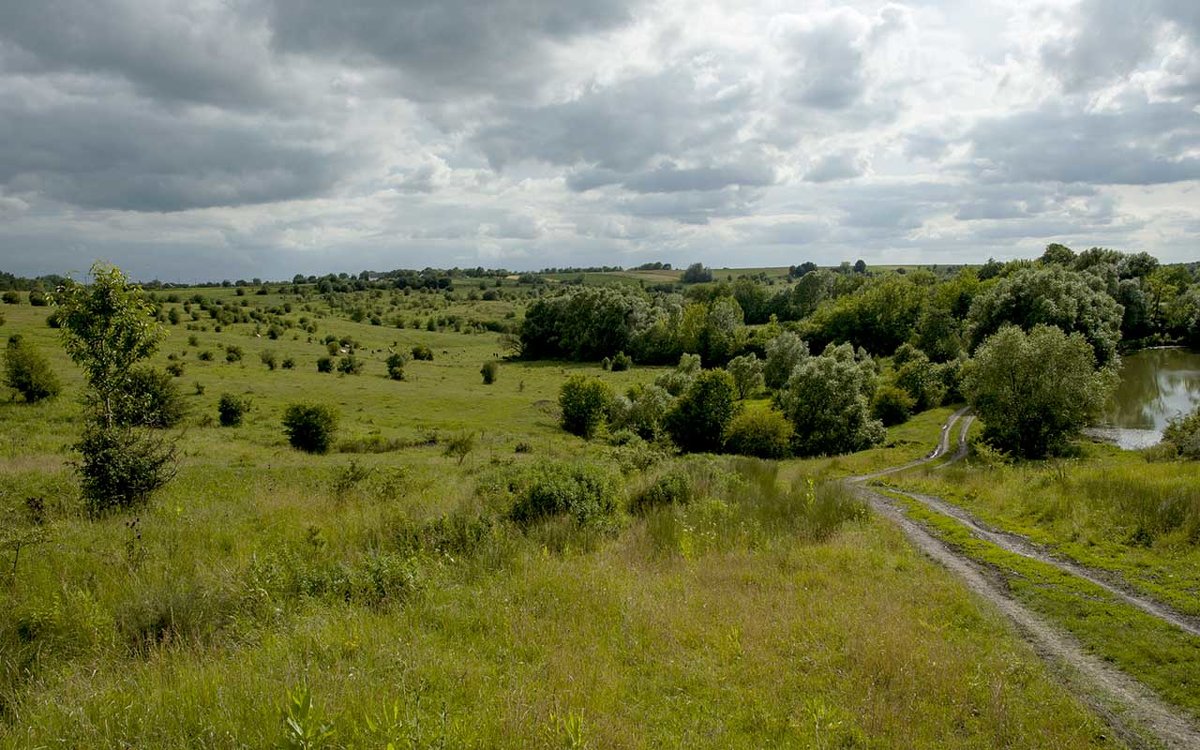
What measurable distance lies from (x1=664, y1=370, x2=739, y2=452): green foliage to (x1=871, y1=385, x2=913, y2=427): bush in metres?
16.4

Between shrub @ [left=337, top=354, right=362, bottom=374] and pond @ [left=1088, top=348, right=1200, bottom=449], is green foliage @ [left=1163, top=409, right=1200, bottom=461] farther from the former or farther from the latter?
shrub @ [left=337, top=354, right=362, bottom=374]

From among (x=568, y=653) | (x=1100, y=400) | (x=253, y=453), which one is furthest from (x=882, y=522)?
(x=1100, y=400)

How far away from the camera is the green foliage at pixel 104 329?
12.9 metres

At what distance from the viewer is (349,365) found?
255ft

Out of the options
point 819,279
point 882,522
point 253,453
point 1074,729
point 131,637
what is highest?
point 819,279

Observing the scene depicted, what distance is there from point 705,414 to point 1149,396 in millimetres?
50025

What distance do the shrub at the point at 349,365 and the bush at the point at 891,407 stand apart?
6159 centimetres

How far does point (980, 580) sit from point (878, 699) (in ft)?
21.8

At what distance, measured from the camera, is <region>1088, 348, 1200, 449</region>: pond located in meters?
52.9

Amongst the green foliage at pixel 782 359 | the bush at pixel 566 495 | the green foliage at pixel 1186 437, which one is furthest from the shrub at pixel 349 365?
the green foliage at pixel 1186 437

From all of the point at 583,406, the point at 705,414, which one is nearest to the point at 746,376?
the point at 705,414

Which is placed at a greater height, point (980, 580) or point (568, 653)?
point (568, 653)

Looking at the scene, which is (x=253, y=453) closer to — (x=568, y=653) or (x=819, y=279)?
(x=568, y=653)

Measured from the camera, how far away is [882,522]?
15320 mm
